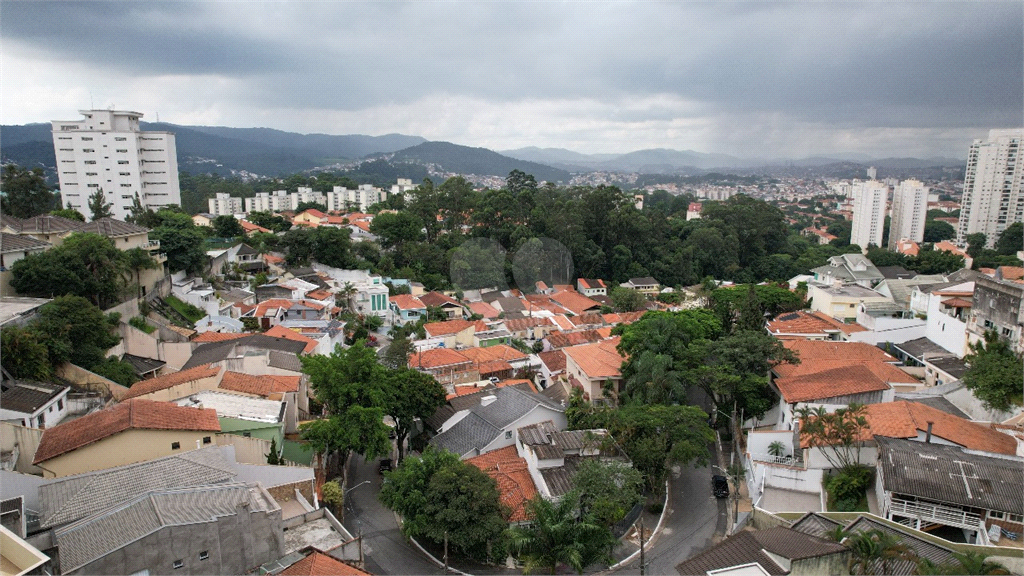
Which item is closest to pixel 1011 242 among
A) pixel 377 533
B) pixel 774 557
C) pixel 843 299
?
pixel 843 299

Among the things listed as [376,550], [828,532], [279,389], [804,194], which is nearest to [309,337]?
[279,389]

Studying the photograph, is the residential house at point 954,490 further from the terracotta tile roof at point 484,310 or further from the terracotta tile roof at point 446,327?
the terracotta tile roof at point 484,310

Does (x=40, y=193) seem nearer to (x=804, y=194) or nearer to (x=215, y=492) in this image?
(x=215, y=492)

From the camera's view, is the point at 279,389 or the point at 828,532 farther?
the point at 279,389

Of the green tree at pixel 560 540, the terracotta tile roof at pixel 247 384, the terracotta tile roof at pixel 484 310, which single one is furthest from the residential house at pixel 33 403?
the terracotta tile roof at pixel 484 310

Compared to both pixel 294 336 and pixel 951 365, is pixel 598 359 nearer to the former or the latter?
pixel 294 336

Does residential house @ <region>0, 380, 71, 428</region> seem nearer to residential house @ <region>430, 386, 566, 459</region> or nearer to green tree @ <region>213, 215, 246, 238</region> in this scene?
residential house @ <region>430, 386, 566, 459</region>

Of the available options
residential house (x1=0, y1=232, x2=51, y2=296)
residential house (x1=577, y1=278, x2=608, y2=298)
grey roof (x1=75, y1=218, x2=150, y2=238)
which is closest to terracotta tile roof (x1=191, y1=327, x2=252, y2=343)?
grey roof (x1=75, y1=218, x2=150, y2=238)
